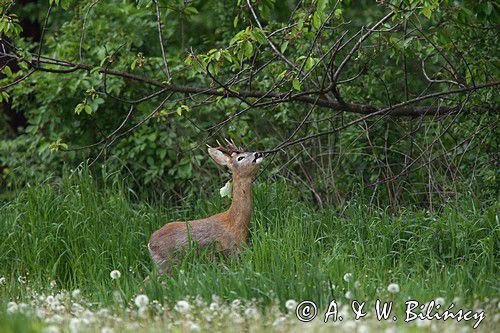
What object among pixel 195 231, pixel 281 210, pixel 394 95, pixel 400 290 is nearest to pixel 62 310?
pixel 195 231

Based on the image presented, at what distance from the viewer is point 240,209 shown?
23.2 ft

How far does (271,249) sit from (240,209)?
72cm

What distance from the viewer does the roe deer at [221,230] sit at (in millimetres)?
6879

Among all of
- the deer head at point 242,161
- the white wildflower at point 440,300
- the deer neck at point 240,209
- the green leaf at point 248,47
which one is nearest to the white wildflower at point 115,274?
the deer neck at point 240,209

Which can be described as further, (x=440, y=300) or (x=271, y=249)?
Result: (x=271, y=249)

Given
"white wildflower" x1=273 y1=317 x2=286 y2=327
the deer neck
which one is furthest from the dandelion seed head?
the deer neck

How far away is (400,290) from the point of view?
558 centimetres

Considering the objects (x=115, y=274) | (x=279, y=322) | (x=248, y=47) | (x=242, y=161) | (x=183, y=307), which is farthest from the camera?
(x=242, y=161)

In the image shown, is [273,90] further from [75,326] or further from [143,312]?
[75,326]

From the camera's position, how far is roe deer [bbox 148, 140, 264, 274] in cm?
688

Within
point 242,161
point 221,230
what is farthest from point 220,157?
point 221,230

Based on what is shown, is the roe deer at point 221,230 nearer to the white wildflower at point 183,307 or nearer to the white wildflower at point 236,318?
the white wildflower at point 183,307

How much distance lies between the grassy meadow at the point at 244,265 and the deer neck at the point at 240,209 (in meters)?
0.13

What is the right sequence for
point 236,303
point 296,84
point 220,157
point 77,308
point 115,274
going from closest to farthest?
point 236,303 → point 77,308 → point 115,274 → point 296,84 → point 220,157
